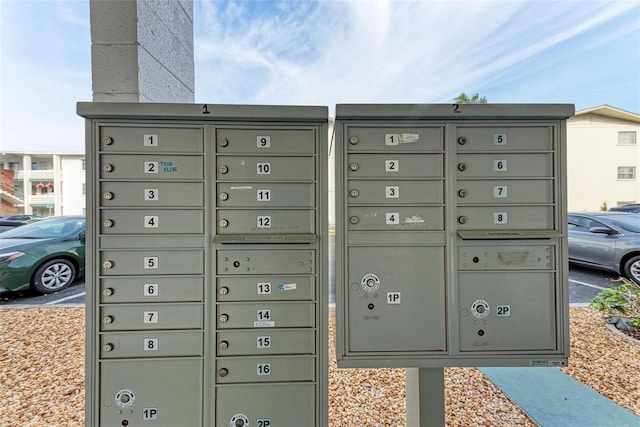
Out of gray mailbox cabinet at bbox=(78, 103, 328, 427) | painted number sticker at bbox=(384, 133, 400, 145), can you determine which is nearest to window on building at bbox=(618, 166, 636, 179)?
painted number sticker at bbox=(384, 133, 400, 145)

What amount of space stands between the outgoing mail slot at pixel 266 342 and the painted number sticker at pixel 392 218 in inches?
24.4

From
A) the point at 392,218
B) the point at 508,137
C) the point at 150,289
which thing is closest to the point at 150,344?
the point at 150,289

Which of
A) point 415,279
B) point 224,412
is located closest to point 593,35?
point 415,279

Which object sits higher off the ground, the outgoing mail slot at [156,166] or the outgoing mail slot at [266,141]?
the outgoing mail slot at [266,141]

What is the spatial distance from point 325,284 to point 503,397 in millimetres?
1598

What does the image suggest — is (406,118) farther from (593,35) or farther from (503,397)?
(593,35)

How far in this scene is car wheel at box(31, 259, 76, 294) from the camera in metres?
2.40

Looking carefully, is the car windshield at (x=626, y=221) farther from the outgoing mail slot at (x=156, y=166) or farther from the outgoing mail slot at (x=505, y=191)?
the outgoing mail slot at (x=156, y=166)

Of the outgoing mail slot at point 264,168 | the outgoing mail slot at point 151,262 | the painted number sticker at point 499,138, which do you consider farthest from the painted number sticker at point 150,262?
the painted number sticker at point 499,138

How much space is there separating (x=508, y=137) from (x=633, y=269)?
93.7 inches

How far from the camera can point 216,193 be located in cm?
117

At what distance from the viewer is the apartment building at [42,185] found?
2.07 metres

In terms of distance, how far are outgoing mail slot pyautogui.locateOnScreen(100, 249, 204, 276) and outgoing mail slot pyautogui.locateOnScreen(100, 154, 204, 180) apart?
339mm

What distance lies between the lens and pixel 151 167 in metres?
1.16
